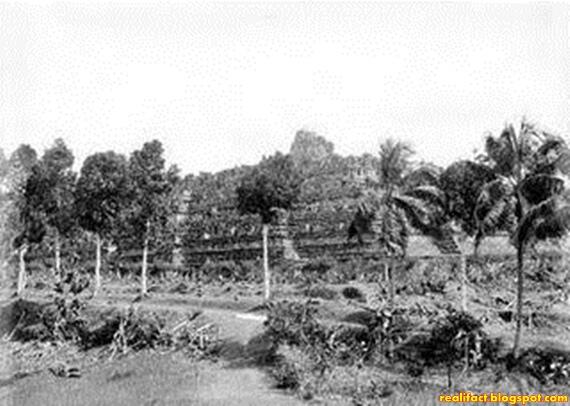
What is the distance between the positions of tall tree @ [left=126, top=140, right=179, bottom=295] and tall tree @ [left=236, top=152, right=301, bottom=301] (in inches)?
269

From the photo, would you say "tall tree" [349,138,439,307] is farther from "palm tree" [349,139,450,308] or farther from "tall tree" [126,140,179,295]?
"tall tree" [126,140,179,295]

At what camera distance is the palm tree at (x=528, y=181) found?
20656 millimetres

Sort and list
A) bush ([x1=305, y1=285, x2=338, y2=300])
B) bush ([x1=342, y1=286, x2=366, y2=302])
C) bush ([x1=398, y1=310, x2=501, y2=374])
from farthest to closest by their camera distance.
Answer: bush ([x1=305, y1=285, x2=338, y2=300]) < bush ([x1=342, y1=286, x2=366, y2=302]) < bush ([x1=398, y1=310, x2=501, y2=374])

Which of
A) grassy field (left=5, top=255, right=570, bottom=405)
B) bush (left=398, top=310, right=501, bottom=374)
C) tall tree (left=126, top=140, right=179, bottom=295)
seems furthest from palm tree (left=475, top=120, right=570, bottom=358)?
tall tree (left=126, top=140, right=179, bottom=295)

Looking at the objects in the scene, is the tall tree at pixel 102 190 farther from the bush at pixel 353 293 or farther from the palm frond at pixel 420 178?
the palm frond at pixel 420 178

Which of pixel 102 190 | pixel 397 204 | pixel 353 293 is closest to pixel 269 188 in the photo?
pixel 353 293

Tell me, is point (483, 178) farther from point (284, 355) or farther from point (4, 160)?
point (4, 160)

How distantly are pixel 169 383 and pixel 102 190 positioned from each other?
17.2m

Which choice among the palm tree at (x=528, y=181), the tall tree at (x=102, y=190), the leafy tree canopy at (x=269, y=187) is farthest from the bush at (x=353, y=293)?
the tall tree at (x=102, y=190)

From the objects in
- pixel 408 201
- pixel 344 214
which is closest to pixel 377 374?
pixel 408 201

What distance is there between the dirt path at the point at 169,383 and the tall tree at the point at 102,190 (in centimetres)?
1234

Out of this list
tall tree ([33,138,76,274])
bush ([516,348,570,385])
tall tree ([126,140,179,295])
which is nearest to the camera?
bush ([516,348,570,385])

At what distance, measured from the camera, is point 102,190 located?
36.6m

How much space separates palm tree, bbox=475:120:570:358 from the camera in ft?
67.8
